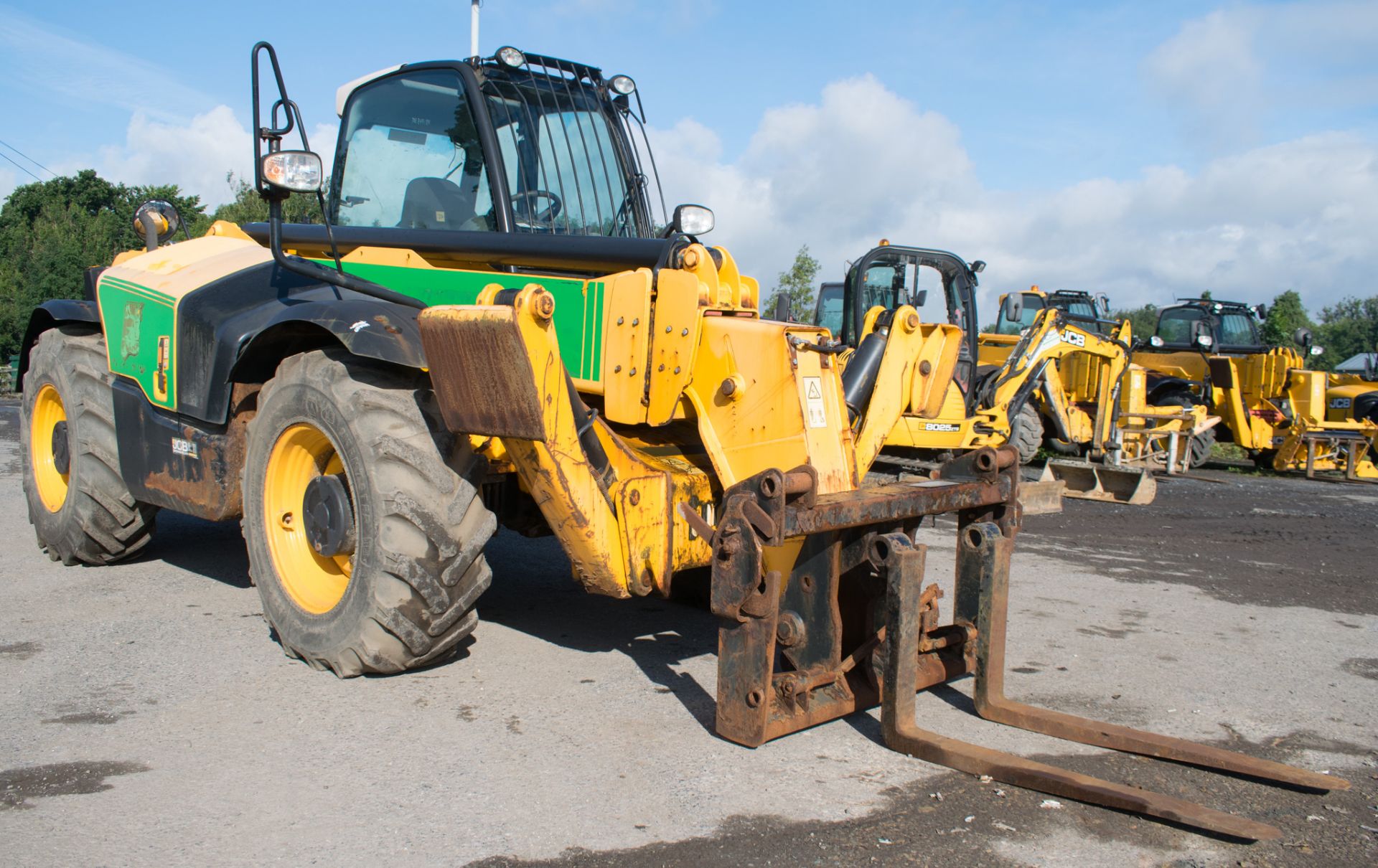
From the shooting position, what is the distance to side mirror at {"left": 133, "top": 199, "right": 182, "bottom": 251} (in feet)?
21.7

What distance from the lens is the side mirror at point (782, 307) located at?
6.15 meters

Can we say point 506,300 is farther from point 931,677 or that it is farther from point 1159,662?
point 1159,662

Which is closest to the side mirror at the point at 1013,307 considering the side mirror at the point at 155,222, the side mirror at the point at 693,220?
the side mirror at the point at 693,220

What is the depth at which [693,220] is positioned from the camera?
506 cm

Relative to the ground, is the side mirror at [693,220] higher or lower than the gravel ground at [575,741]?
higher

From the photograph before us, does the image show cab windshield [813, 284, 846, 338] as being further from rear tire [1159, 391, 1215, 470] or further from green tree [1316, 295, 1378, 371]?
green tree [1316, 295, 1378, 371]

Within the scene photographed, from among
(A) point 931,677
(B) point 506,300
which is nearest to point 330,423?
(B) point 506,300

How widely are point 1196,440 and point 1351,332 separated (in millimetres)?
65669

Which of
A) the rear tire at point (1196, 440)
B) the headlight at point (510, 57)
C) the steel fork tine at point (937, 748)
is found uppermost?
the headlight at point (510, 57)

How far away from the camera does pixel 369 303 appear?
4449 mm

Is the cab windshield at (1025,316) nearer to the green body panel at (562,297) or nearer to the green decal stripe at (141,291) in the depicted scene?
the green body panel at (562,297)

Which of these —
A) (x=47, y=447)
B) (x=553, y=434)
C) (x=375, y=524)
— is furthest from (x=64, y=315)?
(x=553, y=434)

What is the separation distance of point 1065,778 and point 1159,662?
205 centimetres

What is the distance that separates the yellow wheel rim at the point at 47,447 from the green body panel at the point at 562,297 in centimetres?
316
